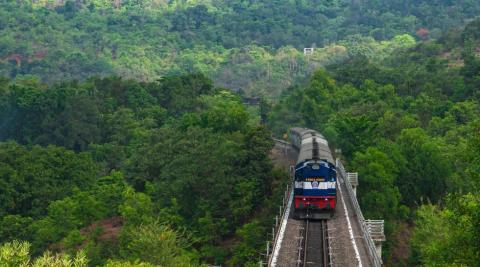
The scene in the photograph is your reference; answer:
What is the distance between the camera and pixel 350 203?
3862 cm

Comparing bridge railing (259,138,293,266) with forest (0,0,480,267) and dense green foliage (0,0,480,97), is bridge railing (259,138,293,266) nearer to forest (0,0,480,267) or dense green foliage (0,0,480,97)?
forest (0,0,480,267)

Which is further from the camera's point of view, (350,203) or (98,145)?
(98,145)

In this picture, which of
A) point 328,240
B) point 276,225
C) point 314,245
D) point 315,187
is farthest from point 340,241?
point 276,225

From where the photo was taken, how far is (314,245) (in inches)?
1236

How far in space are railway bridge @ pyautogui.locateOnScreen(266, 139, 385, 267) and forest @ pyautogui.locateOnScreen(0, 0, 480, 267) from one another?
2650 mm

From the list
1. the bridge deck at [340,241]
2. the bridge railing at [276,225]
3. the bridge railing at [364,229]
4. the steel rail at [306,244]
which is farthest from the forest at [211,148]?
the steel rail at [306,244]

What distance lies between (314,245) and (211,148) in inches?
650

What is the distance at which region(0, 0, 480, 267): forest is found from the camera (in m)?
38.8

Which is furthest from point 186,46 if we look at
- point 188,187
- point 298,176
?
point 298,176

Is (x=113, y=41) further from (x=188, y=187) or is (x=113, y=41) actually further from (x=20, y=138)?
(x=188, y=187)

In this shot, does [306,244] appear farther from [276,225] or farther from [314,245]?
[276,225]

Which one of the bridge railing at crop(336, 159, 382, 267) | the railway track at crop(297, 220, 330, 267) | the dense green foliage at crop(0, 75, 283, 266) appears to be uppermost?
the bridge railing at crop(336, 159, 382, 267)

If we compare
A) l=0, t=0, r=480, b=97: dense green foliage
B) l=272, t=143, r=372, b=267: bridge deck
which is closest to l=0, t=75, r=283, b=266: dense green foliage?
l=272, t=143, r=372, b=267: bridge deck

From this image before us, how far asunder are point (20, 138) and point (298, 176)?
49074 millimetres
